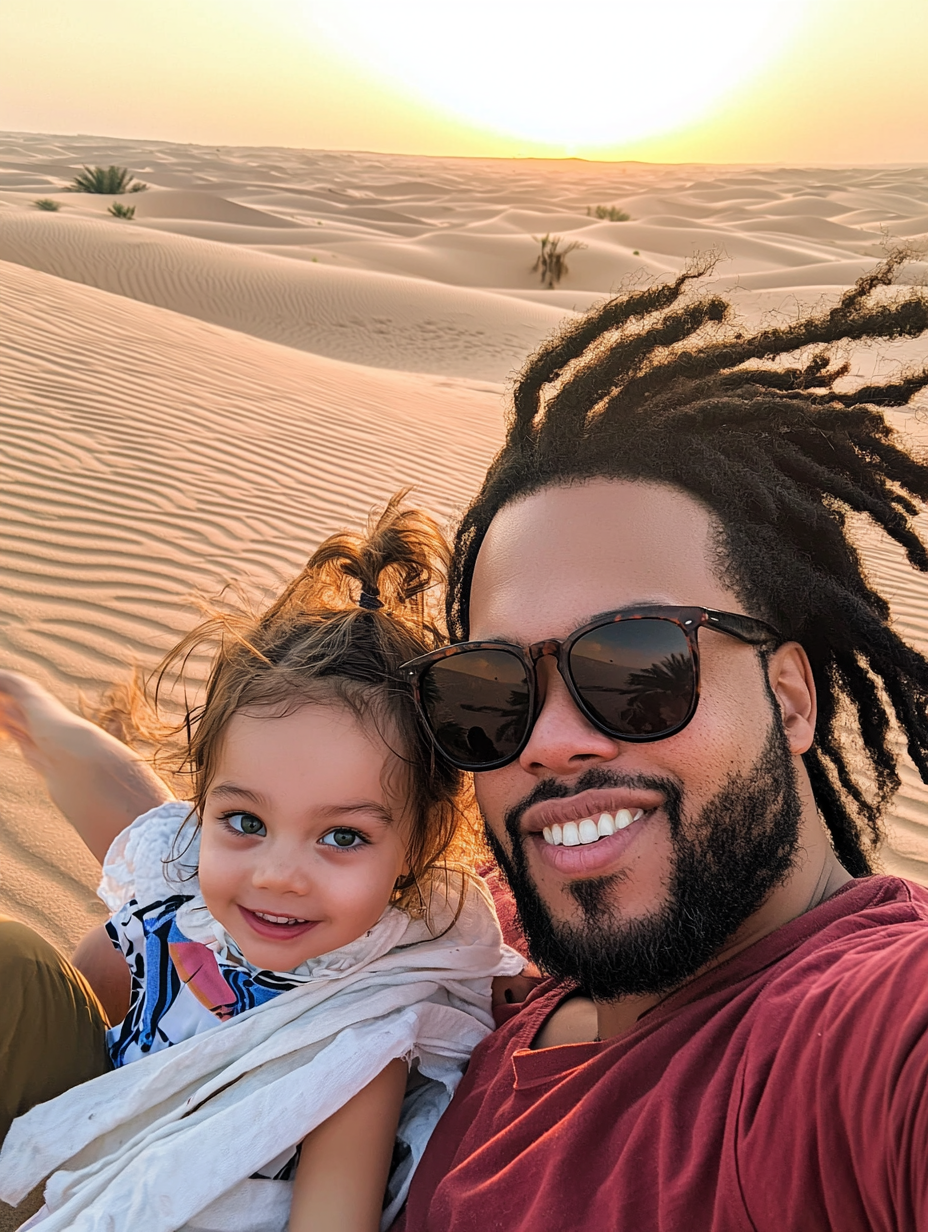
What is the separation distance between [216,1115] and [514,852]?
2.01 feet

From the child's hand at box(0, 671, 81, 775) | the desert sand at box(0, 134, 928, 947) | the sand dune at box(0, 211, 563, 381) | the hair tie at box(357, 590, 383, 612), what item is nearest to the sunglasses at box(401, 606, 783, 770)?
the hair tie at box(357, 590, 383, 612)

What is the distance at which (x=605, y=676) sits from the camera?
143cm

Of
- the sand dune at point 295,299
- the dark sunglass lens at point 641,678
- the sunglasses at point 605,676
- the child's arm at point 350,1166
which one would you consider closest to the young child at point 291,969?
the child's arm at point 350,1166

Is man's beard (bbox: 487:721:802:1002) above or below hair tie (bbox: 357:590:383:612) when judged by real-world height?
below

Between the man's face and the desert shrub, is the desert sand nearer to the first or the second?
the man's face

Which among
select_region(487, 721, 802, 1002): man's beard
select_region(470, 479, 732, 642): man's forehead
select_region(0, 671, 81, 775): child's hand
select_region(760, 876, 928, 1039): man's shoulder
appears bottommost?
select_region(0, 671, 81, 775): child's hand

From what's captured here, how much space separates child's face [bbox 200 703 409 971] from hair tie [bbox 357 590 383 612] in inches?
12.2

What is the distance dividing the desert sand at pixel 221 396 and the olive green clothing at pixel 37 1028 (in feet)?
2.41

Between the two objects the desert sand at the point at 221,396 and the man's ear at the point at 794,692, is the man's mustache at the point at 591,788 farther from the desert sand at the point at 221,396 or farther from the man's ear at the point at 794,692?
the desert sand at the point at 221,396

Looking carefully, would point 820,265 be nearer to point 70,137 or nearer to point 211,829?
point 211,829

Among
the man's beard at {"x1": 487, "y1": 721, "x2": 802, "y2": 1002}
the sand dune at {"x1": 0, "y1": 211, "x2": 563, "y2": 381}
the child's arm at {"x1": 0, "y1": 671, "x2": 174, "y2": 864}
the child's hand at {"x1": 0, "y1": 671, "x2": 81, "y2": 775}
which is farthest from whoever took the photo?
the sand dune at {"x1": 0, "y1": 211, "x2": 563, "y2": 381}

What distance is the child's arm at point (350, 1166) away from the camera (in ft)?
4.84

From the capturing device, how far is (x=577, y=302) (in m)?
20.6

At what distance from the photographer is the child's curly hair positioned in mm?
1816
